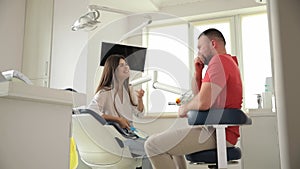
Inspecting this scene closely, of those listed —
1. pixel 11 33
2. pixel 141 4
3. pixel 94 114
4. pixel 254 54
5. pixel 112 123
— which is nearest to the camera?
pixel 94 114

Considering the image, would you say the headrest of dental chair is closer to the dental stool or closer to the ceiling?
the dental stool

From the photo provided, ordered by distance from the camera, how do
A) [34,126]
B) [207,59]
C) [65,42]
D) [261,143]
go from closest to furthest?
[34,126]
[207,59]
[261,143]
[65,42]

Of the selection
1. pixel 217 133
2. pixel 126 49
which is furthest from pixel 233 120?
pixel 126 49

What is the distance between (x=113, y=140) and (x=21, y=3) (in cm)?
225

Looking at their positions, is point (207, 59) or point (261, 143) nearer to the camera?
point (207, 59)

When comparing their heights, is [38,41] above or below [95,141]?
above


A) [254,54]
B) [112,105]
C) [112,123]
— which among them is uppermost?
[254,54]

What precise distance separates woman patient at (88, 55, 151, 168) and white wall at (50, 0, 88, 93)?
959 mm

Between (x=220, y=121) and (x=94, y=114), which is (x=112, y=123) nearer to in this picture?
(x=94, y=114)

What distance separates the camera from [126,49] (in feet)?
6.72

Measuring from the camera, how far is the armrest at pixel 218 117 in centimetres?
129

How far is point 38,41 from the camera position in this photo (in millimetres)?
3289

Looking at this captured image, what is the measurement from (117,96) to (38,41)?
1569 millimetres

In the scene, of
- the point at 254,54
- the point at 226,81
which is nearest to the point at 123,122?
the point at 226,81
